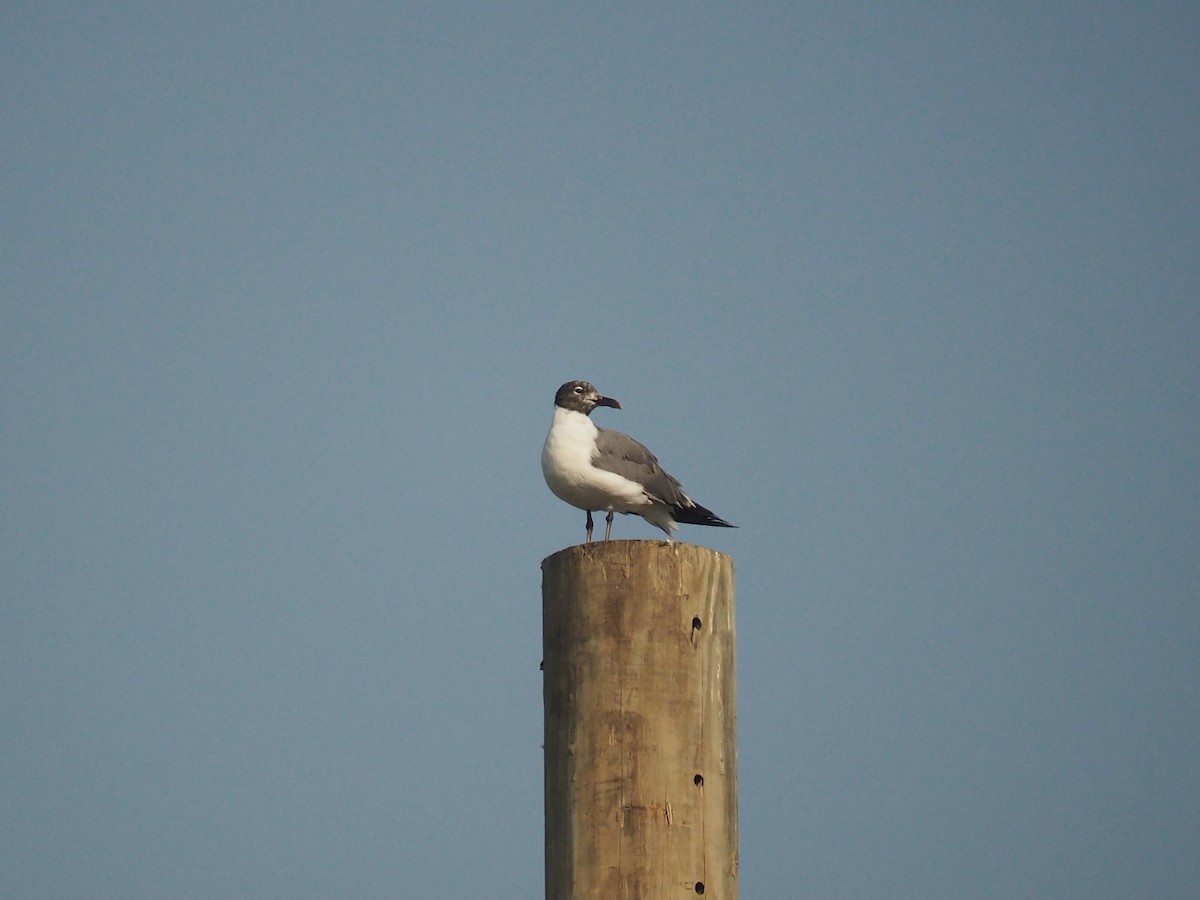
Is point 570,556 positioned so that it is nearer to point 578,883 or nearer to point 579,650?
point 579,650

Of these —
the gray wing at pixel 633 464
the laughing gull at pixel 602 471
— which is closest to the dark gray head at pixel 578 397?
the laughing gull at pixel 602 471

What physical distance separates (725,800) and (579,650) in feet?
3.31

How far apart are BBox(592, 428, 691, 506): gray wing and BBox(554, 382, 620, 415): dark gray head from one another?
0.53 metres

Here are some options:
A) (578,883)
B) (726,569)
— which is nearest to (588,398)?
(726,569)

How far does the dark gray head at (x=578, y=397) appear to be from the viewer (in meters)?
14.1

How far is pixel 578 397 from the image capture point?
1414 centimetres

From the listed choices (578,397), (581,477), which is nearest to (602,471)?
(581,477)

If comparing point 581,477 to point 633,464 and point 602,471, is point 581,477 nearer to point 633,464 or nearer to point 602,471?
point 602,471

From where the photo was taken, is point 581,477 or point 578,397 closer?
point 581,477

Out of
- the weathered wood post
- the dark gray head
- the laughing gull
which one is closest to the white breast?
the laughing gull

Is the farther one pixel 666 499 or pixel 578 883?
pixel 666 499

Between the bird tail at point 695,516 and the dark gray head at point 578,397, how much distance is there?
1257mm

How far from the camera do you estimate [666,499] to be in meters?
13.7

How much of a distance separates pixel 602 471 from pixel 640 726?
6017 mm
